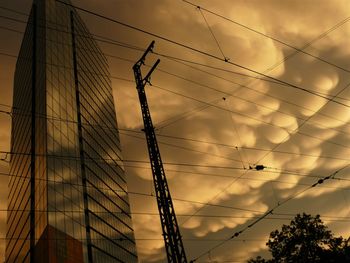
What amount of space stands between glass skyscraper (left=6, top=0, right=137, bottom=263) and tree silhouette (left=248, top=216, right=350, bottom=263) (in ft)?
113

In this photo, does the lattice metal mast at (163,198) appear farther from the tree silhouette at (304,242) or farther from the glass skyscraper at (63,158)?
the glass skyscraper at (63,158)

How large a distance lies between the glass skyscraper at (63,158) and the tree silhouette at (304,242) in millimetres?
34414

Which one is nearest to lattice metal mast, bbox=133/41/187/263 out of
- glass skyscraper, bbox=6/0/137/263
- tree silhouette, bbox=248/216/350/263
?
tree silhouette, bbox=248/216/350/263

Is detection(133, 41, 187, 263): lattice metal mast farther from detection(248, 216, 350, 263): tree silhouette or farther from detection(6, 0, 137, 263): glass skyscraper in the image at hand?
detection(6, 0, 137, 263): glass skyscraper

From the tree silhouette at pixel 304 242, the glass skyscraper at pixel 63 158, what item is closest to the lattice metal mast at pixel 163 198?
the tree silhouette at pixel 304 242

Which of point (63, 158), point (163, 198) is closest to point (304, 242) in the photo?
point (163, 198)

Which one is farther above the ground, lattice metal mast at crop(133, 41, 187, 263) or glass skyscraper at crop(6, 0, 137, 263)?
glass skyscraper at crop(6, 0, 137, 263)

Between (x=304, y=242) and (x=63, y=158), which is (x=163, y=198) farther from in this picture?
(x=63, y=158)

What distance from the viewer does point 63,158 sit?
7656 cm

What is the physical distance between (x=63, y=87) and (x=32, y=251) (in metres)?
36.6

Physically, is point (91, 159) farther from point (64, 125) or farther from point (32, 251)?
point (32, 251)

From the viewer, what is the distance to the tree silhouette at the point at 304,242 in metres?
47.7

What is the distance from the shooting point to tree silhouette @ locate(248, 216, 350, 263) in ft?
156

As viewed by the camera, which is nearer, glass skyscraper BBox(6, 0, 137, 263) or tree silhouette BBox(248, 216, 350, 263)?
tree silhouette BBox(248, 216, 350, 263)
